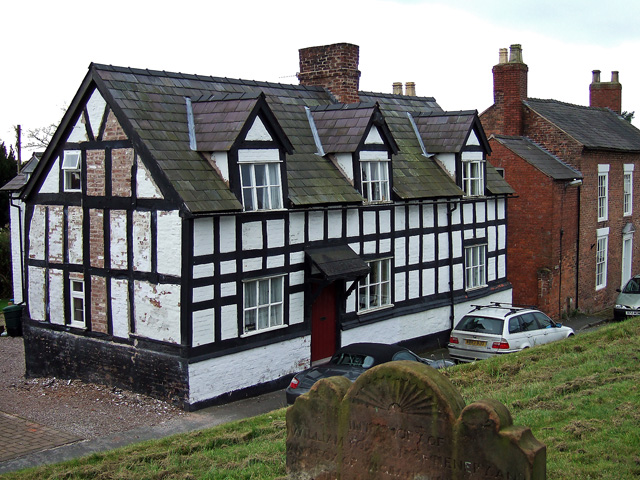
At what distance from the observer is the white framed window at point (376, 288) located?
19.4 m

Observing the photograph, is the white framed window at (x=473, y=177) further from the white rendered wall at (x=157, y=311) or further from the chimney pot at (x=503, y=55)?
the white rendered wall at (x=157, y=311)

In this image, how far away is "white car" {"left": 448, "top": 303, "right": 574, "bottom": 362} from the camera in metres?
18.0

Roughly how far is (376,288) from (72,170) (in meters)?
8.70

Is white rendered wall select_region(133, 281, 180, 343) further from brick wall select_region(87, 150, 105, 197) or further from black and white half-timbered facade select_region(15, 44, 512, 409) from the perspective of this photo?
brick wall select_region(87, 150, 105, 197)

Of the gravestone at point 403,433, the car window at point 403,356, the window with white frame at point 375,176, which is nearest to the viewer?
the gravestone at point 403,433

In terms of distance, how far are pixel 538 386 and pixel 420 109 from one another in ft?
49.3

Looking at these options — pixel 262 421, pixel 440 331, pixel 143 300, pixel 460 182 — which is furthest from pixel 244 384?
pixel 460 182

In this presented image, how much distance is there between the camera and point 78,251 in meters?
17.2

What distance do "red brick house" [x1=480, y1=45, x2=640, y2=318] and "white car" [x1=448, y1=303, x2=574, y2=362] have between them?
24.4 feet

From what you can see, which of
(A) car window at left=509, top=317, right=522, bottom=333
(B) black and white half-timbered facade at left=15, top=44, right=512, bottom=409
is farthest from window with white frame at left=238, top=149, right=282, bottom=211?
(A) car window at left=509, top=317, right=522, bottom=333

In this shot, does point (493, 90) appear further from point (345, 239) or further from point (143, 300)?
point (143, 300)

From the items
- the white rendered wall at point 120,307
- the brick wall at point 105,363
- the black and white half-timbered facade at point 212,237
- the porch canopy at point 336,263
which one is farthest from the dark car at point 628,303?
the white rendered wall at point 120,307

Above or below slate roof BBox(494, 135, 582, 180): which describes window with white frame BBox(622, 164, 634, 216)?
below

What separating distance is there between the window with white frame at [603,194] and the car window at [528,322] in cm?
1196
